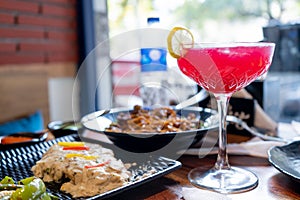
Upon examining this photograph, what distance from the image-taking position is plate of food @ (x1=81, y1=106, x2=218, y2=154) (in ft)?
2.68

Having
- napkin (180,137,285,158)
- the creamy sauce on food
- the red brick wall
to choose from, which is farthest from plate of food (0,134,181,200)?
the red brick wall

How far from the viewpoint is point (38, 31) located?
2.61 meters

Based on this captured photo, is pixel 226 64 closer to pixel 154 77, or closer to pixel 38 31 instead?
pixel 154 77

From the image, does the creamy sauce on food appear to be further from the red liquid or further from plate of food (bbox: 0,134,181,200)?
the red liquid

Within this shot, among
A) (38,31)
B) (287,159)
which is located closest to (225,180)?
(287,159)

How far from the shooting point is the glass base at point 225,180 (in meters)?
0.67

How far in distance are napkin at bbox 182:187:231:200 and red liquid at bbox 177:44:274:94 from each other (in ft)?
0.83

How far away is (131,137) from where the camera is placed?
818 millimetres

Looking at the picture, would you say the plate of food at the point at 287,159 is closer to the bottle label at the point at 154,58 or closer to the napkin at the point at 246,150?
the napkin at the point at 246,150

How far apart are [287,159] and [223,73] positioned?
25 centimetres

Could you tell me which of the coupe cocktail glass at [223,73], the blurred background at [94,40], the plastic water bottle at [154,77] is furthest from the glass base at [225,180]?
the blurred background at [94,40]

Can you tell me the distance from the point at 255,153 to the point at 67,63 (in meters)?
2.21

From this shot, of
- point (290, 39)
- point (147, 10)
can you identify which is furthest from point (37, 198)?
point (147, 10)

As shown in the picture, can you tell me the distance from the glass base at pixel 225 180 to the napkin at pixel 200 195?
41 millimetres
